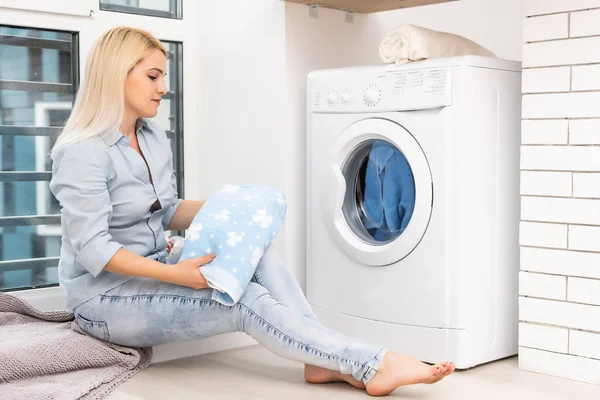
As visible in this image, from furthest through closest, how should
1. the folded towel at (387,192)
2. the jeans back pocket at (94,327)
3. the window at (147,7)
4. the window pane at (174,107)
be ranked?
the window pane at (174,107), the window at (147,7), the folded towel at (387,192), the jeans back pocket at (94,327)

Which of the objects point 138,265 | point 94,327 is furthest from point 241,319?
point 94,327

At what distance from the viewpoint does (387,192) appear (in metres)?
2.43

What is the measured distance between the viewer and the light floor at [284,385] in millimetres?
2012

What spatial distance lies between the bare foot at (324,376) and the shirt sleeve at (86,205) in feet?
1.89

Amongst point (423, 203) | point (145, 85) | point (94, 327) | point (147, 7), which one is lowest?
point (94, 327)

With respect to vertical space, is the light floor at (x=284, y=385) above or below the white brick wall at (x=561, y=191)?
below

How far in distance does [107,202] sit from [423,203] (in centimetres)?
87

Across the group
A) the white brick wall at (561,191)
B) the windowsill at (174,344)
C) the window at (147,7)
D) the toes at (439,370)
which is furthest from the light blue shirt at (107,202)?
the white brick wall at (561,191)

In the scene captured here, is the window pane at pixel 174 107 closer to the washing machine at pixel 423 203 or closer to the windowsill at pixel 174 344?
the windowsill at pixel 174 344

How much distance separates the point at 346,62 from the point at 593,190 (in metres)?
1.10

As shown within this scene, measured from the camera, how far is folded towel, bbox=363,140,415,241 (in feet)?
7.83

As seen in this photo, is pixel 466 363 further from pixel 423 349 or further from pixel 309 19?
pixel 309 19

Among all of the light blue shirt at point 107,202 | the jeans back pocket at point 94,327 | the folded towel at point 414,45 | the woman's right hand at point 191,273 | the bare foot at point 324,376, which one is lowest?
the bare foot at point 324,376

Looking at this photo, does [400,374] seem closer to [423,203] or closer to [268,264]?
[268,264]
